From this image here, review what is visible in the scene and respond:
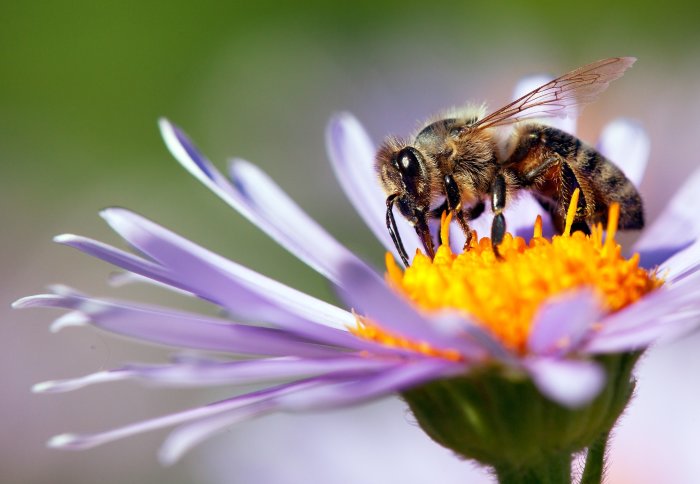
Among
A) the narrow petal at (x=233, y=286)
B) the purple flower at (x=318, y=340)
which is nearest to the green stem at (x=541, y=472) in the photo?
the purple flower at (x=318, y=340)

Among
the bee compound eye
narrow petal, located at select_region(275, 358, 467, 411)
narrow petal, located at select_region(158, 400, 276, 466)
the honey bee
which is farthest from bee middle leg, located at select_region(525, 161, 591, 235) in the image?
narrow petal, located at select_region(158, 400, 276, 466)

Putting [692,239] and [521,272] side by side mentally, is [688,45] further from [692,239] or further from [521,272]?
[521,272]

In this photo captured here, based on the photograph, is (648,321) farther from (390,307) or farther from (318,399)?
(318,399)

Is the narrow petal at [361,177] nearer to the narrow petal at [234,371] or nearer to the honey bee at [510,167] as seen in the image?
the honey bee at [510,167]

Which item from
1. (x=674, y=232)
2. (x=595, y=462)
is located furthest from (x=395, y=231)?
(x=595, y=462)

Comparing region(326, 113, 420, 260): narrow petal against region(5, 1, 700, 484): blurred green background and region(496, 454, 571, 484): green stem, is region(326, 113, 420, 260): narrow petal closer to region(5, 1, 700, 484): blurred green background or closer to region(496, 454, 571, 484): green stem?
region(496, 454, 571, 484): green stem

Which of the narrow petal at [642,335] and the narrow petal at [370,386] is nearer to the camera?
the narrow petal at [370,386]
